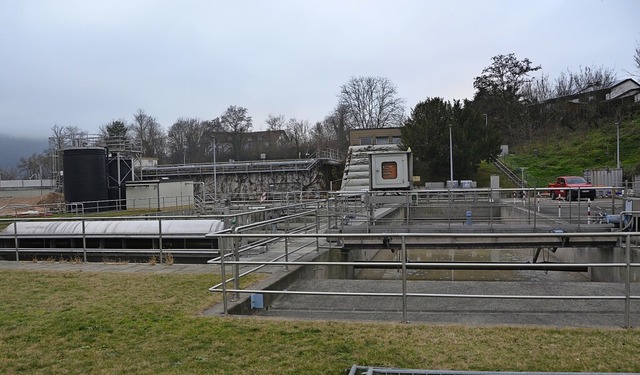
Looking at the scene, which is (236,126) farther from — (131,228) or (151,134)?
(131,228)

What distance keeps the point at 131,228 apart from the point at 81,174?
30.8 metres

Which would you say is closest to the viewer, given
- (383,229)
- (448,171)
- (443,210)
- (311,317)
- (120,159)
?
(311,317)

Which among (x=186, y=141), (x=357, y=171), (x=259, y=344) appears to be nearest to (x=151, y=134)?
(x=186, y=141)

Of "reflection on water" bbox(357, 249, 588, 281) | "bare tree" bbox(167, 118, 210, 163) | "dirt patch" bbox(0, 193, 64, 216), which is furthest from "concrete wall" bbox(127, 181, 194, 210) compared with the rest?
"bare tree" bbox(167, 118, 210, 163)

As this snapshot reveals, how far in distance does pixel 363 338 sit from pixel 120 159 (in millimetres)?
43747

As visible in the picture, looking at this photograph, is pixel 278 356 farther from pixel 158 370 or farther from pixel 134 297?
pixel 134 297

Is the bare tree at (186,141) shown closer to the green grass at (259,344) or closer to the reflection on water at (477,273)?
the reflection on water at (477,273)

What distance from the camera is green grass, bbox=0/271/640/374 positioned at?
4.99 metres

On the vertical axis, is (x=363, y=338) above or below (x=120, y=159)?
below

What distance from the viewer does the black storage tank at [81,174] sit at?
42.2 meters

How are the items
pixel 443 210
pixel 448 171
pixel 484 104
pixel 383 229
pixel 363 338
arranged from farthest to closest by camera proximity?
pixel 484 104 → pixel 448 171 → pixel 443 210 → pixel 383 229 → pixel 363 338

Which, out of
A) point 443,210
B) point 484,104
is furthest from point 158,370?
point 484,104

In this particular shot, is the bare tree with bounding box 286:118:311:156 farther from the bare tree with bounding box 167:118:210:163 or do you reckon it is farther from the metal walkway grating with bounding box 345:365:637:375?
the metal walkway grating with bounding box 345:365:637:375

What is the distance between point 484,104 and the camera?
253 feet
